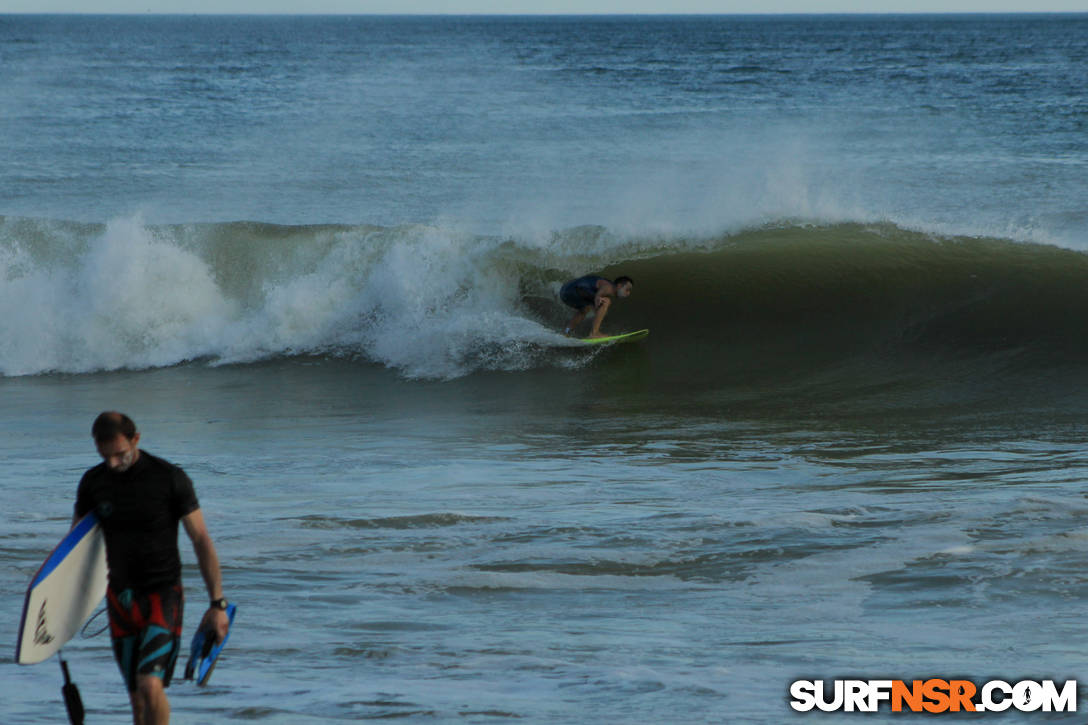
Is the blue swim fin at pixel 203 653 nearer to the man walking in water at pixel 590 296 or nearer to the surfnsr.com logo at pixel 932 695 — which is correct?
the surfnsr.com logo at pixel 932 695

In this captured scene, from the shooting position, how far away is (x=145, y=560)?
12.0ft

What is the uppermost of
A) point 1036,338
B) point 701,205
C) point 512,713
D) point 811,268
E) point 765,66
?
point 765,66

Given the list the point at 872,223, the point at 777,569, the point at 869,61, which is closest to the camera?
the point at 777,569

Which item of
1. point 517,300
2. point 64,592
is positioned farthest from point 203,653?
point 517,300

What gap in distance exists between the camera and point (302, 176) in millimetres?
23609

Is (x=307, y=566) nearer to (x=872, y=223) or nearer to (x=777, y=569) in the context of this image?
(x=777, y=569)

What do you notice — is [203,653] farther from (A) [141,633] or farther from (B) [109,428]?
(B) [109,428]

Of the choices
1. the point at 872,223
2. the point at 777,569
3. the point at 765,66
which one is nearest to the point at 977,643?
the point at 777,569

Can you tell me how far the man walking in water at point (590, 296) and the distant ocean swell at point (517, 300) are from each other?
0.35 meters

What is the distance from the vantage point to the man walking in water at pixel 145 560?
3605 mm

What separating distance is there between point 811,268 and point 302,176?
12591mm

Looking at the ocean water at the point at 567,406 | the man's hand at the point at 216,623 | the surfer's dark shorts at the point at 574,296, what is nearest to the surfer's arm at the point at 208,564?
the man's hand at the point at 216,623

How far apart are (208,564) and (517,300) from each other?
9806 millimetres

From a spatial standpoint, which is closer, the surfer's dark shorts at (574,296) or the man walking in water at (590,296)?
the man walking in water at (590,296)
